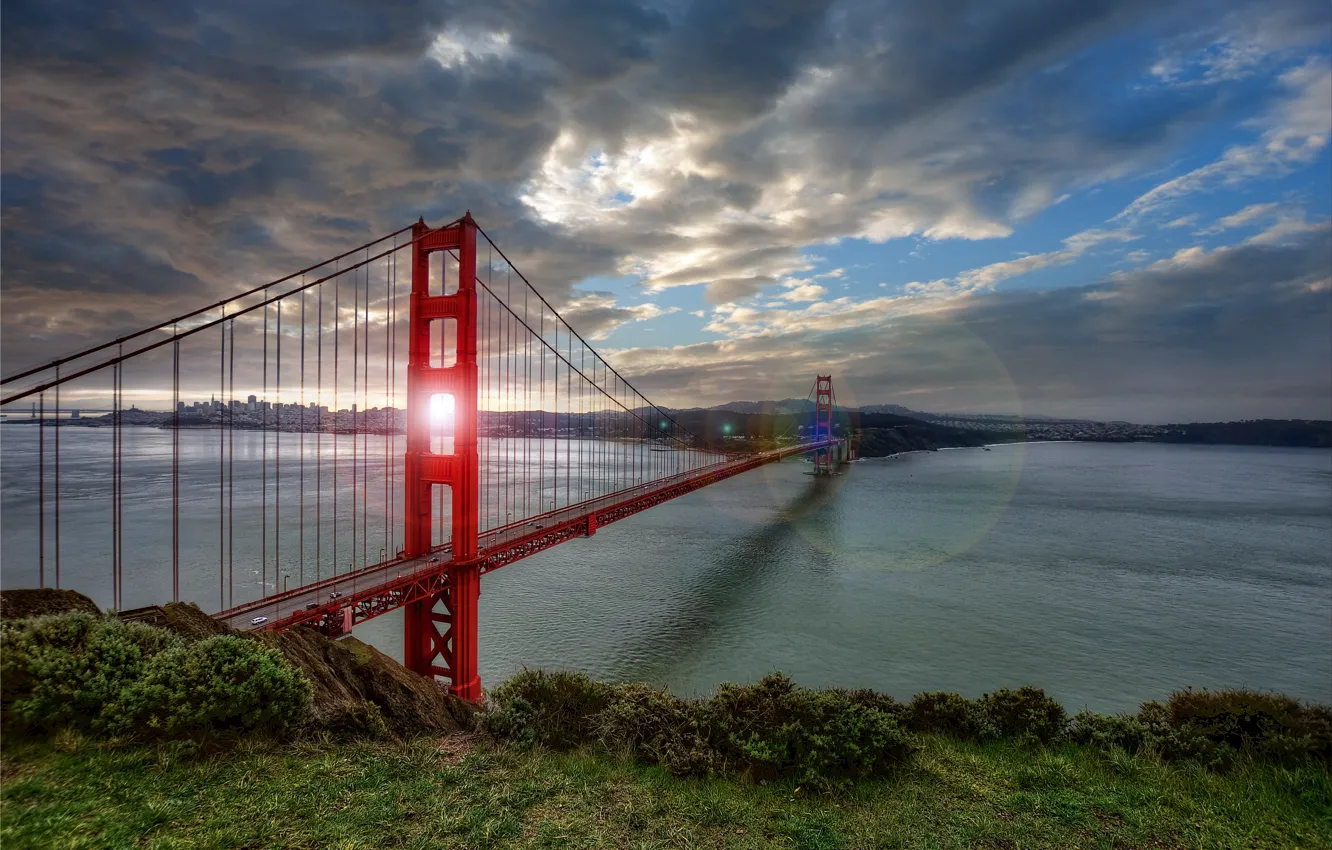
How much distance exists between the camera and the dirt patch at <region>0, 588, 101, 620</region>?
19.3 feet

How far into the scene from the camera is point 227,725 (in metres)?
5.56

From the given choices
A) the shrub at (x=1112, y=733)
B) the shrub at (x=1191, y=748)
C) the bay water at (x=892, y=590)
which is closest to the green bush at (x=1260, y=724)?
the shrub at (x=1191, y=748)

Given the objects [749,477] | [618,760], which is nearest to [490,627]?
[618,760]

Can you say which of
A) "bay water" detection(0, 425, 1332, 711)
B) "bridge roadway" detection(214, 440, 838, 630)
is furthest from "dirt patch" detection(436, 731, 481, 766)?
"bay water" detection(0, 425, 1332, 711)

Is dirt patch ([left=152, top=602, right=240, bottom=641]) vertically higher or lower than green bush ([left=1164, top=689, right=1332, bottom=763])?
higher

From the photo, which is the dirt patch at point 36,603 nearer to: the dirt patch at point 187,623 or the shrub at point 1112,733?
the dirt patch at point 187,623

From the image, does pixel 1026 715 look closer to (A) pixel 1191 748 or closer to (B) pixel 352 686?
(A) pixel 1191 748

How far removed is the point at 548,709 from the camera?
7832 millimetres

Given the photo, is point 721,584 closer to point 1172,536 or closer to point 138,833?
point 138,833

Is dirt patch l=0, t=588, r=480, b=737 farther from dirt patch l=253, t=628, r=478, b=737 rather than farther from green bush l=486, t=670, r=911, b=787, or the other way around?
green bush l=486, t=670, r=911, b=787

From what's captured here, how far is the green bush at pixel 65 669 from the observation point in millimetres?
4773

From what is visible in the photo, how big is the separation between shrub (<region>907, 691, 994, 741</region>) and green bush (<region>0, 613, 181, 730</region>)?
379 inches

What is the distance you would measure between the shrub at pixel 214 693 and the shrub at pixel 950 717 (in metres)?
8.30

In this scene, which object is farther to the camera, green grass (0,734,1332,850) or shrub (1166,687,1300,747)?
shrub (1166,687,1300,747)
